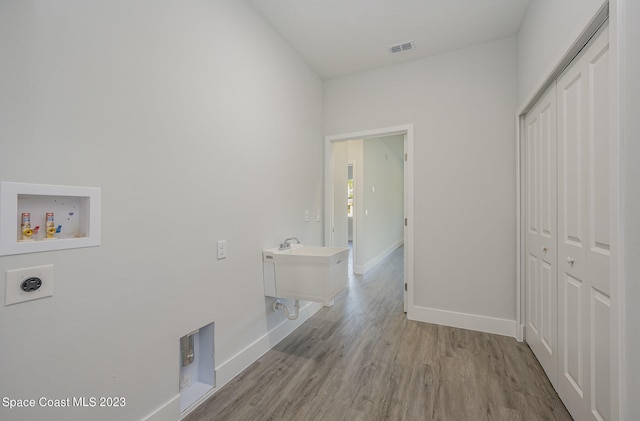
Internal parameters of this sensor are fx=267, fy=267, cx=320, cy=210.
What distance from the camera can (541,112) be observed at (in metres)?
1.94

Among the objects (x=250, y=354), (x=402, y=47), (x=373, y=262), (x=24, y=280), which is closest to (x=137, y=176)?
(x=24, y=280)

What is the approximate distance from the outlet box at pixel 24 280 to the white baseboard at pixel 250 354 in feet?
3.41

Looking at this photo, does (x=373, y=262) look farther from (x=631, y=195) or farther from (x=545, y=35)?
(x=631, y=195)

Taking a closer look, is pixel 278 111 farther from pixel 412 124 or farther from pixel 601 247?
pixel 601 247

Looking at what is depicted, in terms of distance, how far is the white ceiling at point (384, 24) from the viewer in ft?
6.89

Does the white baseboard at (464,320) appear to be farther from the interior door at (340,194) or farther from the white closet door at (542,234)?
the interior door at (340,194)

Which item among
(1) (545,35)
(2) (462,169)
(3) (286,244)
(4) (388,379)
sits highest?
(1) (545,35)

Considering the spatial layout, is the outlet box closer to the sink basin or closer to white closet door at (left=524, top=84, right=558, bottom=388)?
the sink basin

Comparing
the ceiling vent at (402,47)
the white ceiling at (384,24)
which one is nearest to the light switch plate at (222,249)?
the white ceiling at (384,24)

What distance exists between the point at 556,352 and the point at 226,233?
2287mm

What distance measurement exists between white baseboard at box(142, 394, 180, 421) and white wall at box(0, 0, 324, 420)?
0.03ft

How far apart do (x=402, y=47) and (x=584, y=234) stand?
2.22m

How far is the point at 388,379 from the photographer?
6.14 feet

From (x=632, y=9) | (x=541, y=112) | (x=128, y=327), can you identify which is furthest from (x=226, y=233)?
(x=541, y=112)
